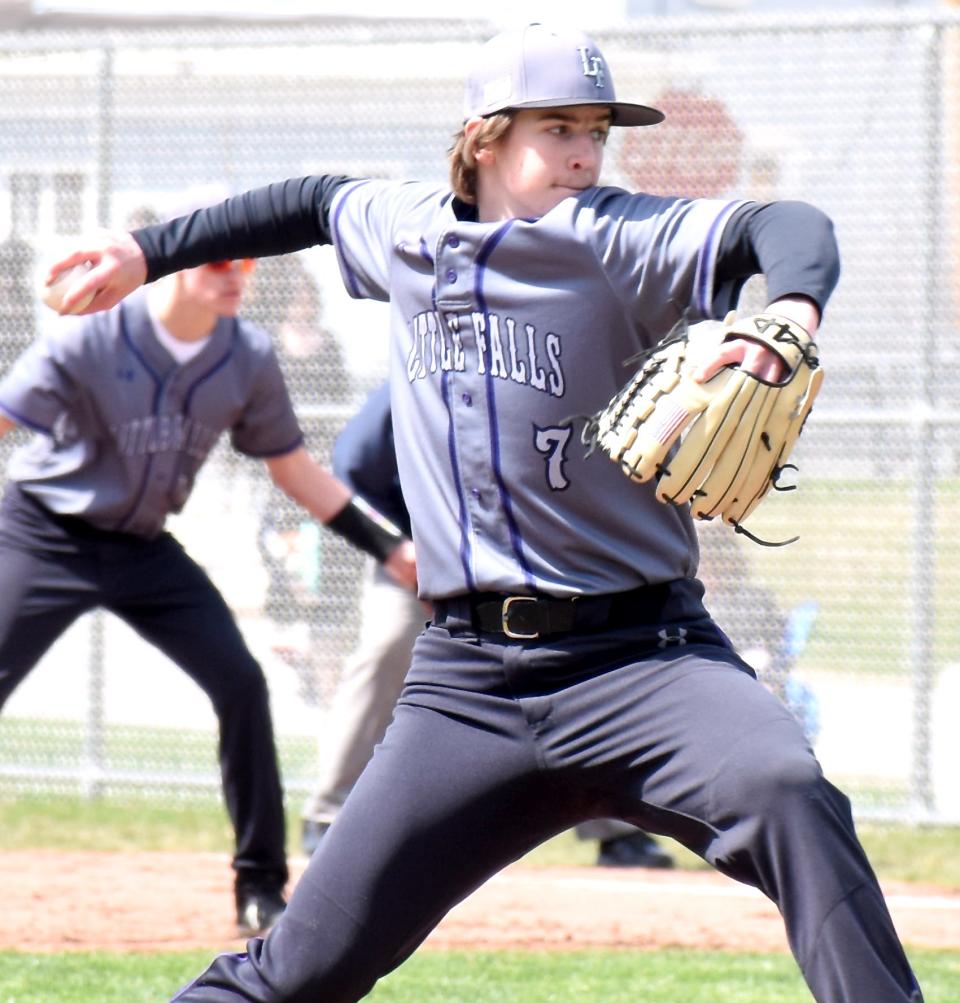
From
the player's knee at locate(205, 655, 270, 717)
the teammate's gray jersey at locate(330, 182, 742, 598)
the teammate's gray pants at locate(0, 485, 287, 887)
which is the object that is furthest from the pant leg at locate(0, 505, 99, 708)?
the teammate's gray jersey at locate(330, 182, 742, 598)

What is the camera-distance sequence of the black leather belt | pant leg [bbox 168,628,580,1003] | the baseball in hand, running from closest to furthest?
pant leg [bbox 168,628,580,1003], the black leather belt, the baseball in hand

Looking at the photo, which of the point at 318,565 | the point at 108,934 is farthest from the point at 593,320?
the point at 318,565

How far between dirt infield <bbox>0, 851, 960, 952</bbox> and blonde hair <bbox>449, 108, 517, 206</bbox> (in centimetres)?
281

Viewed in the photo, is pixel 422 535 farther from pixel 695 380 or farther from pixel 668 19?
pixel 668 19

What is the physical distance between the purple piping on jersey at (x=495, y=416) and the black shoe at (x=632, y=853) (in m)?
3.90

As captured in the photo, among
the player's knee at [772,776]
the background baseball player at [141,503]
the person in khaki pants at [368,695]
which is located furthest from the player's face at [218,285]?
the player's knee at [772,776]

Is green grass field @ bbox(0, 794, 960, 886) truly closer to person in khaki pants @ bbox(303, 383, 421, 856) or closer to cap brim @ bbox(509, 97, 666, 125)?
person in khaki pants @ bbox(303, 383, 421, 856)

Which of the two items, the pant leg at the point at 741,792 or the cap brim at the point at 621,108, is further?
the cap brim at the point at 621,108

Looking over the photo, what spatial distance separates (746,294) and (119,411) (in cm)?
341

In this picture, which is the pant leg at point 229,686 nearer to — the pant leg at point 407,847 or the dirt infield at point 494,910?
the dirt infield at point 494,910

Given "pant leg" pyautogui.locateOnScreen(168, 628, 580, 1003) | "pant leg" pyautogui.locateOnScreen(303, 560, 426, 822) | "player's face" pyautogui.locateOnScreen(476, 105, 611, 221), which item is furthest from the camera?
"pant leg" pyautogui.locateOnScreen(303, 560, 426, 822)

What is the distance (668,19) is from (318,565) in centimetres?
286

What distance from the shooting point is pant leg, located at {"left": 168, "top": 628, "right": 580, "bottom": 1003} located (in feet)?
10.3

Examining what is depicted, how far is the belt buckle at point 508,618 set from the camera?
3.28 metres
